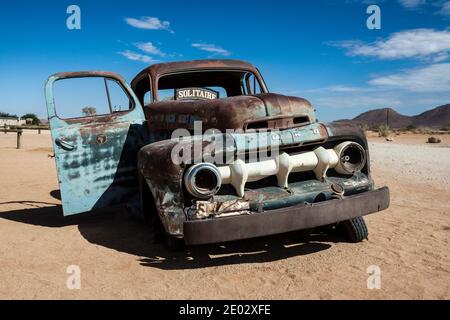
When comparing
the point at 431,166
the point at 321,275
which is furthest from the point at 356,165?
the point at 431,166

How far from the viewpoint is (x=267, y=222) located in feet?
9.78

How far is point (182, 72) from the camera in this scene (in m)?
4.93

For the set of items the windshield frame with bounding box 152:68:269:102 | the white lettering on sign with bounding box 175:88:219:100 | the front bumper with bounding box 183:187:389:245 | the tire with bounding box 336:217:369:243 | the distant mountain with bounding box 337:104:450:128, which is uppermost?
the distant mountain with bounding box 337:104:450:128

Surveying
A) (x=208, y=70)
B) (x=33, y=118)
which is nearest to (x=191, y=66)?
(x=208, y=70)

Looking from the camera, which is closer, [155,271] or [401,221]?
[155,271]

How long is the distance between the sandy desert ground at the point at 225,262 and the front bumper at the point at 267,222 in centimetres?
36

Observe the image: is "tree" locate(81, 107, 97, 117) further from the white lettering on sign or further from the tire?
the tire

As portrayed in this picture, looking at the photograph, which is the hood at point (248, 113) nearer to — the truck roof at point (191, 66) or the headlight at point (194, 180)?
the headlight at point (194, 180)

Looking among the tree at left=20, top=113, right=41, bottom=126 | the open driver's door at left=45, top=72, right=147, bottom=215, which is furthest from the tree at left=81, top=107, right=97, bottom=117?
the tree at left=20, top=113, right=41, bottom=126

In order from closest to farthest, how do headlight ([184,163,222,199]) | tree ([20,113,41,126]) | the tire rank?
headlight ([184,163,222,199])
the tire
tree ([20,113,41,126])

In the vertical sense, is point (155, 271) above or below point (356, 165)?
below

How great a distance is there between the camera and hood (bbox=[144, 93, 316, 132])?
352 cm

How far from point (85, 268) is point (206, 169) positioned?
1.31 m
